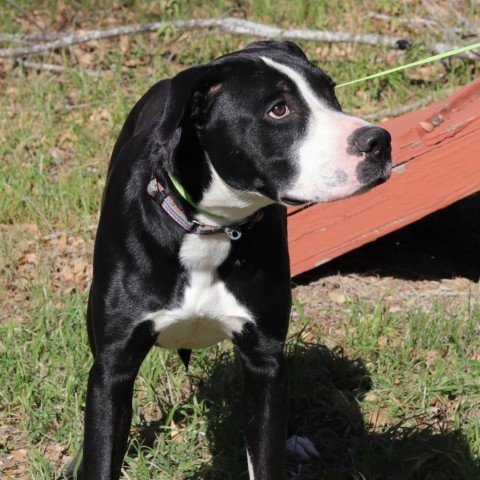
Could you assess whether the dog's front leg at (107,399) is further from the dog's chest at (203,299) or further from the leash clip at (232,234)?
the leash clip at (232,234)

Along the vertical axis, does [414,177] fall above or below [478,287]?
above

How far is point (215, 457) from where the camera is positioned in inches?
153

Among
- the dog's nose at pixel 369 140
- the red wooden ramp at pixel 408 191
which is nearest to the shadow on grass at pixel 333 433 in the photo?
the red wooden ramp at pixel 408 191

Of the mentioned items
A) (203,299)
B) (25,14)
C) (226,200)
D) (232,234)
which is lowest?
(25,14)

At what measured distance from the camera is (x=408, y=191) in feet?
15.9

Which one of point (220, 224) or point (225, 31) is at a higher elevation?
point (220, 224)

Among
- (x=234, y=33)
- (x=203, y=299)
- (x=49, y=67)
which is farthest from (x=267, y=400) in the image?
(x=49, y=67)

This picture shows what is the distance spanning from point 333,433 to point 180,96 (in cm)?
176

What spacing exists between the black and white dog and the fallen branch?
3308 mm

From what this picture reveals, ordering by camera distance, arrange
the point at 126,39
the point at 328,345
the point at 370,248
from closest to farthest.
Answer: the point at 328,345 → the point at 370,248 → the point at 126,39

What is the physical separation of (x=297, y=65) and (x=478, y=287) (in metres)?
2.26

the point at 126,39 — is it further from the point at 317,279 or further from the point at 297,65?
the point at 297,65

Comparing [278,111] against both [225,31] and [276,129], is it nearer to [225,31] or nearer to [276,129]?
[276,129]

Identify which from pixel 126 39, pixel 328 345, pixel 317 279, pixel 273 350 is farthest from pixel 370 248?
pixel 126 39
